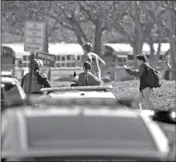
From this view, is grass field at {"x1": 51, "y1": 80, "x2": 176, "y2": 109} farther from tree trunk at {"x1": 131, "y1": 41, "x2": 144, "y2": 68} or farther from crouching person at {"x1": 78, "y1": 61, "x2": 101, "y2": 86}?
tree trunk at {"x1": 131, "y1": 41, "x2": 144, "y2": 68}

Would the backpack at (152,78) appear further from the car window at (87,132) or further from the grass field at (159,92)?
the car window at (87,132)

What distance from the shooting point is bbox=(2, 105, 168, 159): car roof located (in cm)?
734

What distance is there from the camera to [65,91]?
1412 centimetres

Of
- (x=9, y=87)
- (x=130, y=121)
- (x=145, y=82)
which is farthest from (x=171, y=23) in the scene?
(x=130, y=121)

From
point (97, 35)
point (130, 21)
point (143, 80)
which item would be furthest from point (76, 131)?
point (97, 35)

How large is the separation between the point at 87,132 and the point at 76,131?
0.10 metres

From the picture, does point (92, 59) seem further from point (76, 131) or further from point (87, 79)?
point (76, 131)

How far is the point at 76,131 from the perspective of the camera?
754 centimetres

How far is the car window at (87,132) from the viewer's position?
738 cm

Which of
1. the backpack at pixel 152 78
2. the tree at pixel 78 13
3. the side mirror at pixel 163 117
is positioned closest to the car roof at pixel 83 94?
the side mirror at pixel 163 117

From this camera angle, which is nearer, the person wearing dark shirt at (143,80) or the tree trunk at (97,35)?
the person wearing dark shirt at (143,80)

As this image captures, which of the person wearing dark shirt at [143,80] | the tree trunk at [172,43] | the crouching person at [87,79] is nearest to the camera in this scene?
the crouching person at [87,79]

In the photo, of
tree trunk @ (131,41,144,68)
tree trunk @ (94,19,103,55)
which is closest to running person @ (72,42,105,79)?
tree trunk @ (131,41,144,68)

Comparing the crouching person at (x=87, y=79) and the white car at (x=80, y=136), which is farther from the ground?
the white car at (x=80, y=136)
